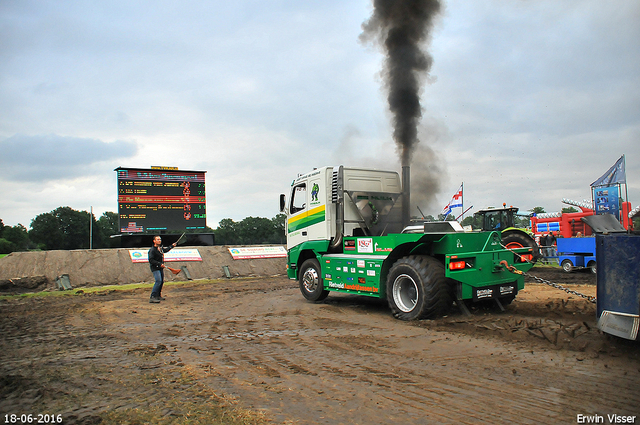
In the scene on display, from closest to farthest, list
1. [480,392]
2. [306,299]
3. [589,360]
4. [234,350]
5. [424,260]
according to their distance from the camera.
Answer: [480,392] → [589,360] → [234,350] → [424,260] → [306,299]

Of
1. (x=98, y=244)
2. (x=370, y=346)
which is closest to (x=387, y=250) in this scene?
(x=370, y=346)

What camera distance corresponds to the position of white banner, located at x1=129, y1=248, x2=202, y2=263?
60.6 feet

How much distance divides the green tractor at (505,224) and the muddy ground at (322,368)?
769 cm

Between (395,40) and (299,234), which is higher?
(395,40)

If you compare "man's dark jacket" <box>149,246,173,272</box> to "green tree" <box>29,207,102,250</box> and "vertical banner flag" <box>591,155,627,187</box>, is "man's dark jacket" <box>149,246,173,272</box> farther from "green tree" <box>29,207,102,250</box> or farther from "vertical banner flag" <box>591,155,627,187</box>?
"green tree" <box>29,207,102,250</box>

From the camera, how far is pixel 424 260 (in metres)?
7.73

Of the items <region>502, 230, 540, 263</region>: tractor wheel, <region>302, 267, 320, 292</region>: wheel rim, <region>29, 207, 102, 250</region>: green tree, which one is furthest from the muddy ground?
<region>29, 207, 102, 250</region>: green tree

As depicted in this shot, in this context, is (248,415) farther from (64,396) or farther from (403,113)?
(403,113)

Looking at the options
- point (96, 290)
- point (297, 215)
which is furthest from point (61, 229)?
point (297, 215)

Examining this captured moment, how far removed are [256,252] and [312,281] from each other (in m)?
11.4

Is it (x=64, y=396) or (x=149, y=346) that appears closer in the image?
(x=64, y=396)

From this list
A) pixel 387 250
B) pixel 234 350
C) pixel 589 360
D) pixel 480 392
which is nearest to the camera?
pixel 480 392

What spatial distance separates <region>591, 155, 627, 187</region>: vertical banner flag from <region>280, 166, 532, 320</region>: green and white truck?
1499 centimetres

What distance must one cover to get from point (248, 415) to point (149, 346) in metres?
3.19
